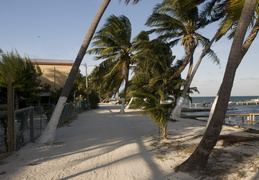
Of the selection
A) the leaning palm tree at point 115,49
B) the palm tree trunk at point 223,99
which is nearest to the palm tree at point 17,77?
the leaning palm tree at point 115,49

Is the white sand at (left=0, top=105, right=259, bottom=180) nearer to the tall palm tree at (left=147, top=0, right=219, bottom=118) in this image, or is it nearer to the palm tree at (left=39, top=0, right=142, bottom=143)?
the palm tree at (left=39, top=0, right=142, bottom=143)

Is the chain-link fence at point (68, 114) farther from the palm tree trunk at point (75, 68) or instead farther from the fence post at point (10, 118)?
the fence post at point (10, 118)

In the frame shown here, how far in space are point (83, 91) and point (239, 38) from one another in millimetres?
31088

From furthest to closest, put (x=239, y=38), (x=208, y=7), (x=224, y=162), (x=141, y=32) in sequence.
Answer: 1. (x=141, y=32)
2. (x=208, y=7)
3. (x=224, y=162)
4. (x=239, y=38)

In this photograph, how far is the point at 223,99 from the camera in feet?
14.9

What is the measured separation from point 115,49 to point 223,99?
1508cm

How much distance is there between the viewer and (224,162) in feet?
17.0

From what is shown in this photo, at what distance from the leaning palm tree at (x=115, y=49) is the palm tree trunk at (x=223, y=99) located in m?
13.0

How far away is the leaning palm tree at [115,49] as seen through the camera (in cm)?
1783

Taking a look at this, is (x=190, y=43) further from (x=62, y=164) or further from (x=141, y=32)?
(x=62, y=164)

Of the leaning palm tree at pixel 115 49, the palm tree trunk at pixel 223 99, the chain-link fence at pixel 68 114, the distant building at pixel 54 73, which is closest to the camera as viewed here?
the palm tree trunk at pixel 223 99

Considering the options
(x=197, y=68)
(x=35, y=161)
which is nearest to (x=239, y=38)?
(x=35, y=161)

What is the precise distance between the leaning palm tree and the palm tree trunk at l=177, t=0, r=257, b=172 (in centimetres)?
1304

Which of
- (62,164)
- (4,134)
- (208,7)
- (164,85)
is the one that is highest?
(208,7)
